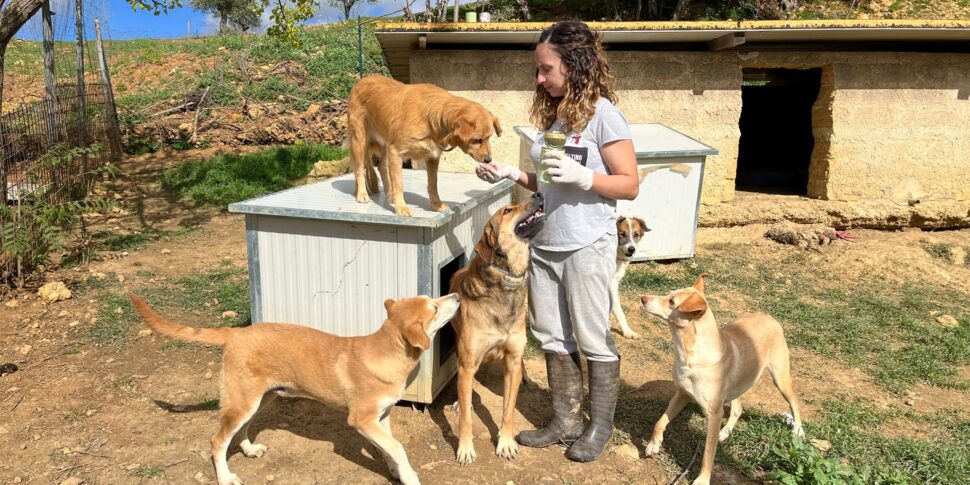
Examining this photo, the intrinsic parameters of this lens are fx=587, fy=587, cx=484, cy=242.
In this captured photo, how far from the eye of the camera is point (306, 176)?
1220 centimetres

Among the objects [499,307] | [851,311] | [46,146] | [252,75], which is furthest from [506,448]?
[252,75]

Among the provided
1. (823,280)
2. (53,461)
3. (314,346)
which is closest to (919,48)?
(823,280)

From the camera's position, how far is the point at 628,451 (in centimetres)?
384

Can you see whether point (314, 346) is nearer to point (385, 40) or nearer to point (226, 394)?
point (226, 394)

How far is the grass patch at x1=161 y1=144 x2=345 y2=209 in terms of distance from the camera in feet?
35.7

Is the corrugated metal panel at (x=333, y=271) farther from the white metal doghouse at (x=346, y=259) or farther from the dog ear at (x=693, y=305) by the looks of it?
the dog ear at (x=693, y=305)

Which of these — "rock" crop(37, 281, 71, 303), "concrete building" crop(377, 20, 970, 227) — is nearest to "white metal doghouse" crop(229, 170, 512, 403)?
"rock" crop(37, 281, 71, 303)

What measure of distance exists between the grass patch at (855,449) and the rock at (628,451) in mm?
542

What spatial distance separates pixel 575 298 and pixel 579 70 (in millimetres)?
1289

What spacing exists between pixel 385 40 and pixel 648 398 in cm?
611

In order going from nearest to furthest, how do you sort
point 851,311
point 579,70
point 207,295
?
1. point 579,70
2. point 207,295
3. point 851,311

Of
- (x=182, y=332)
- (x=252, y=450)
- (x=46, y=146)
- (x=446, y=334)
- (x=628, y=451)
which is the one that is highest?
(x=46, y=146)

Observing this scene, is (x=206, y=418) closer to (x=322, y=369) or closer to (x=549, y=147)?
(x=322, y=369)

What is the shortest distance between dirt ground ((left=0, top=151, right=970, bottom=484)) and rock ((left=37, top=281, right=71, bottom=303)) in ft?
0.26
